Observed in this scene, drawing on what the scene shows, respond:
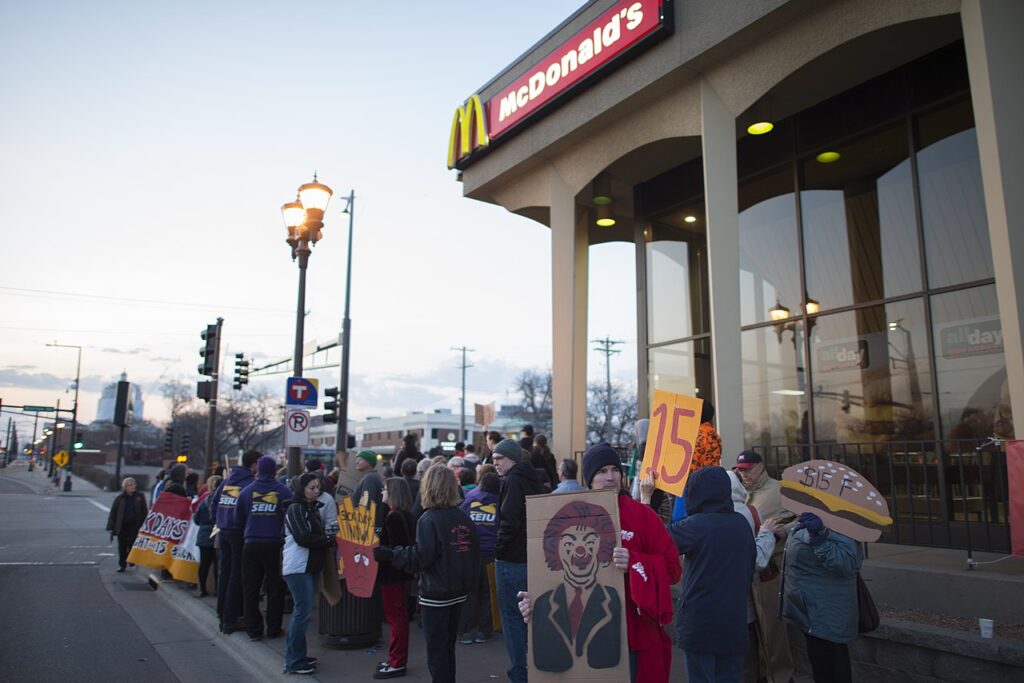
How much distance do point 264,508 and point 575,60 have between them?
29.1ft

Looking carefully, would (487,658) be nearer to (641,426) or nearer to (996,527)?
(641,426)

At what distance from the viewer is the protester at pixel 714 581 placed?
4.24 m

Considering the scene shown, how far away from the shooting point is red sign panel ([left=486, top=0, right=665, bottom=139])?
10.9 m

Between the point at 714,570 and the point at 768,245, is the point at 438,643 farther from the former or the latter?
the point at 768,245

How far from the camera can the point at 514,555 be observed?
5734 millimetres

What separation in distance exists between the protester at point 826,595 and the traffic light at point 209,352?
15611mm

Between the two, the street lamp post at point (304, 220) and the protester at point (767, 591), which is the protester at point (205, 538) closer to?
the street lamp post at point (304, 220)

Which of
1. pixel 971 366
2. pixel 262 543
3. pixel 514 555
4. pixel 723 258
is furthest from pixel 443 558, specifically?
pixel 971 366

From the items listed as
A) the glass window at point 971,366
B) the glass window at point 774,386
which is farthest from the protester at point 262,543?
the glass window at point 971,366

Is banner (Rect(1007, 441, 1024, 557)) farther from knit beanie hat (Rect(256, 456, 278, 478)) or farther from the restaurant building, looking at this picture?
knit beanie hat (Rect(256, 456, 278, 478))

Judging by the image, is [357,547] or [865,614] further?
[357,547]

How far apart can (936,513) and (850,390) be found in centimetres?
262

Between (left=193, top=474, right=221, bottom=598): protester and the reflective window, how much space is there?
411 inches

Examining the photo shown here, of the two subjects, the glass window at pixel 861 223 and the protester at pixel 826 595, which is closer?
the protester at pixel 826 595
